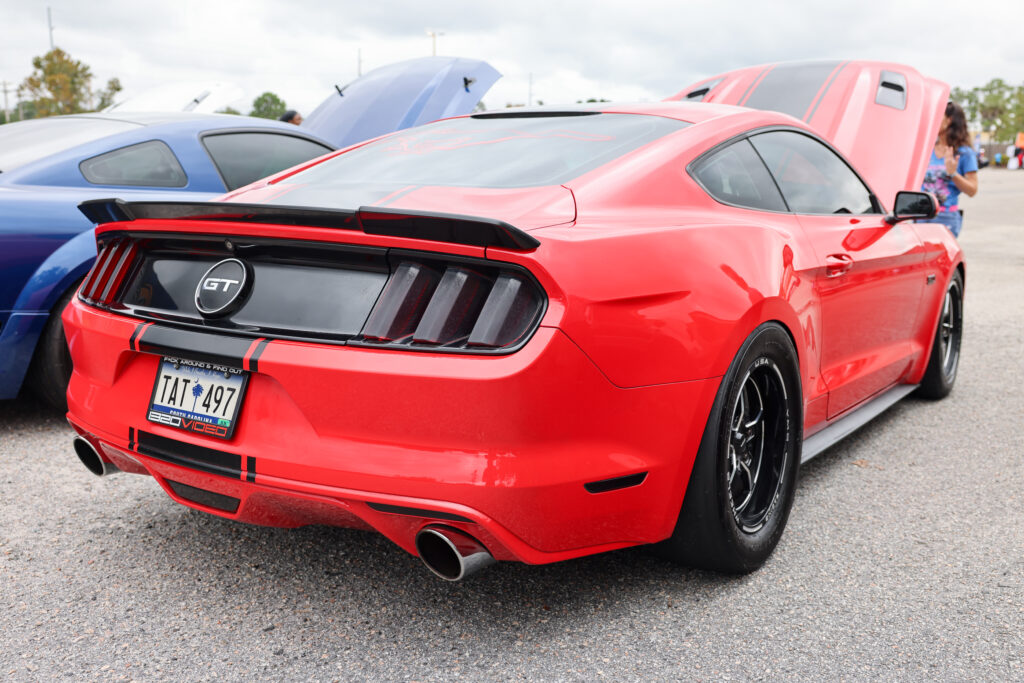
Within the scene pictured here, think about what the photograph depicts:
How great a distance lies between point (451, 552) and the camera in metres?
2.09

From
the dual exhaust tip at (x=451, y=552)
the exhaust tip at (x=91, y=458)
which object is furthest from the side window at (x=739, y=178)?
the exhaust tip at (x=91, y=458)

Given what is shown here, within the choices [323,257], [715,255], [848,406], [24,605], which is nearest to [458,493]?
[323,257]

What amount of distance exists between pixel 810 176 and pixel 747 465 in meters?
1.27

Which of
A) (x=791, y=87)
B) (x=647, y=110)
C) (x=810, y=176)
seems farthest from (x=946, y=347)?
(x=647, y=110)

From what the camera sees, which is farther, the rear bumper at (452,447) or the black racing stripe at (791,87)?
the black racing stripe at (791,87)

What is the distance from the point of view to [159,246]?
2.51m

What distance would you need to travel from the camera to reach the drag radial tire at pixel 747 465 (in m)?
2.39

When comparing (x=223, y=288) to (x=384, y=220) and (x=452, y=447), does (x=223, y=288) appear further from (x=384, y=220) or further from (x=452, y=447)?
(x=452, y=447)

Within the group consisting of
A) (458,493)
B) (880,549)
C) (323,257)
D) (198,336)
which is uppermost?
(323,257)

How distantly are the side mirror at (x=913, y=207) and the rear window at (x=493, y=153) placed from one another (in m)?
1.37

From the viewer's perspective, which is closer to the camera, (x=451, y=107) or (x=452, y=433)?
(x=452, y=433)

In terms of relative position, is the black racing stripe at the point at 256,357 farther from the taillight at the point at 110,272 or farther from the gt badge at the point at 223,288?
the taillight at the point at 110,272

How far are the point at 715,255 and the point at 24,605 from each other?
2.06 m

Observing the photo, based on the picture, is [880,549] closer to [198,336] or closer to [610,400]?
[610,400]
